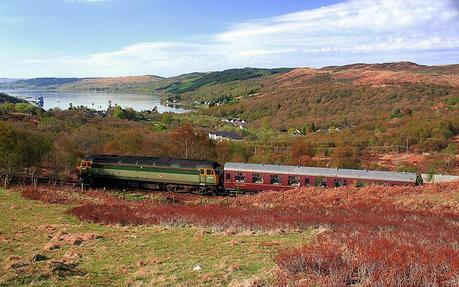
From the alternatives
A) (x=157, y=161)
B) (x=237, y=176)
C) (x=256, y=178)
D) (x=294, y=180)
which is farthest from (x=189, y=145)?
(x=294, y=180)

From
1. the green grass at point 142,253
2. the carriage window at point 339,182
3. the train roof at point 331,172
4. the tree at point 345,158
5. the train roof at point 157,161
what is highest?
the green grass at point 142,253

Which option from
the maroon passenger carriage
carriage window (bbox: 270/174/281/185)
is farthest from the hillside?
carriage window (bbox: 270/174/281/185)

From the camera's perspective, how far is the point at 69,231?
766 inches

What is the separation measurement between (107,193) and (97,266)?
76.6 ft

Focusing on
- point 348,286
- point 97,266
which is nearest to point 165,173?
point 97,266

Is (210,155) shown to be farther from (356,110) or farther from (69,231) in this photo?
(356,110)

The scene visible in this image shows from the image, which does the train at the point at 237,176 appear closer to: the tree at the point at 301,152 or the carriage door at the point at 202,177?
the carriage door at the point at 202,177

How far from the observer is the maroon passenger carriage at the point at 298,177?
1388 inches

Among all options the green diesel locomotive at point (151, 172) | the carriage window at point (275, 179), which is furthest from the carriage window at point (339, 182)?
the green diesel locomotive at point (151, 172)

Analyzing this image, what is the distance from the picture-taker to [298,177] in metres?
35.9

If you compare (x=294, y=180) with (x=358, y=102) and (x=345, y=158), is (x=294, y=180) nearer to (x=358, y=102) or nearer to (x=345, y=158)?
(x=345, y=158)

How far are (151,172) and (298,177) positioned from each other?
487 inches

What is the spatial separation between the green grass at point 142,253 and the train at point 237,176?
14.5 meters

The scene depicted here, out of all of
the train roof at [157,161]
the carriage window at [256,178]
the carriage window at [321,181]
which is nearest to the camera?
the carriage window at [321,181]
